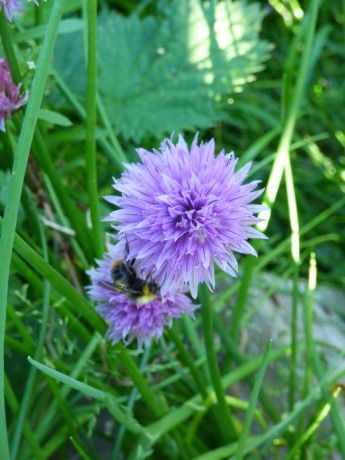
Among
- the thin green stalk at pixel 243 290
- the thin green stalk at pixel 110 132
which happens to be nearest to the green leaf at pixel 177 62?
the thin green stalk at pixel 110 132

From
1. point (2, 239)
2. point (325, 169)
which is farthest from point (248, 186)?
point (325, 169)

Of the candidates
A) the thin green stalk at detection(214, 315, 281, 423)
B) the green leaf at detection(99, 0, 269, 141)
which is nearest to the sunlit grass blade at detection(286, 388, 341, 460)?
the thin green stalk at detection(214, 315, 281, 423)

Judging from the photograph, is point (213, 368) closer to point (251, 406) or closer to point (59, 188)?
point (251, 406)

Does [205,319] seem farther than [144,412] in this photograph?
No

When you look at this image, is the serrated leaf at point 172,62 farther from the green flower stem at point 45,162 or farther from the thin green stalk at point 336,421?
the thin green stalk at point 336,421

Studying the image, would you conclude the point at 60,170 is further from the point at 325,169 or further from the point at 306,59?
the point at 325,169
